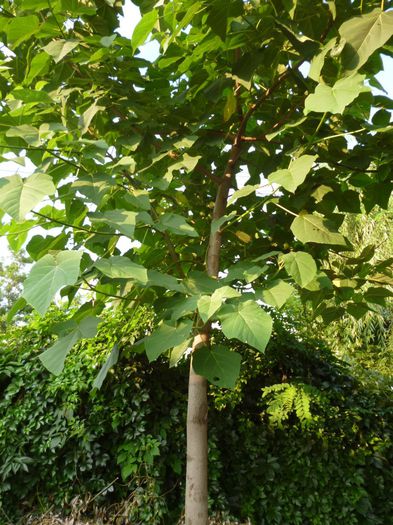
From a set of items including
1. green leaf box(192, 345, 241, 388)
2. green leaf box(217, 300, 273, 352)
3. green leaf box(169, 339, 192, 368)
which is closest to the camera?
green leaf box(217, 300, 273, 352)

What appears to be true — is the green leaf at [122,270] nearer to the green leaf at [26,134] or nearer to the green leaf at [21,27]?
the green leaf at [26,134]

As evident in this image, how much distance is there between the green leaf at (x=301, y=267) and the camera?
1138 millimetres

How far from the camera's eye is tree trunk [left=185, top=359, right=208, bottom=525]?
144 centimetres

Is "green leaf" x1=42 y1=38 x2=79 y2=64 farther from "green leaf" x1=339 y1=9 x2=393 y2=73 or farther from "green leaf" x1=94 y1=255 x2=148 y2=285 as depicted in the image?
"green leaf" x1=339 y1=9 x2=393 y2=73

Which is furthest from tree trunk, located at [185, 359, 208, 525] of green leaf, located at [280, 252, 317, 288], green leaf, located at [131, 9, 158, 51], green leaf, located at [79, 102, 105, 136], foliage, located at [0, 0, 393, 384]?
green leaf, located at [131, 9, 158, 51]

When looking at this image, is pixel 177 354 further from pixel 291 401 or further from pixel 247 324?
pixel 291 401

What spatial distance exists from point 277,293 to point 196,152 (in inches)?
23.7

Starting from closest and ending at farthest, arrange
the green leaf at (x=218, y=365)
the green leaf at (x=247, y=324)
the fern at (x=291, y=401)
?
the green leaf at (x=247, y=324), the green leaf at (x=218, y=365), the fern at (x=291, y=401)

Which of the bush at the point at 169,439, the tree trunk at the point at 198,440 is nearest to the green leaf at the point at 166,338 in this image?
the tree trunk at the point at 198,440

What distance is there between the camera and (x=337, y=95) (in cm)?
100

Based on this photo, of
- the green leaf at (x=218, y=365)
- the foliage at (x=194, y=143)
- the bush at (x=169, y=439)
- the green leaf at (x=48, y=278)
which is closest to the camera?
the green leaf at (x=48, y=278)

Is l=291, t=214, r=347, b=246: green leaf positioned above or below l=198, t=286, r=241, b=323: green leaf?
below

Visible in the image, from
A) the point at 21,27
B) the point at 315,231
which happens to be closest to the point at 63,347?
the point at 315,231

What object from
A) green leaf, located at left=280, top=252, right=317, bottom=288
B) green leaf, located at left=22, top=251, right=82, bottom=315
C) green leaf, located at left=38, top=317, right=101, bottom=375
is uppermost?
green leaf, located at left=22, top=251, right=82, bottom=315
